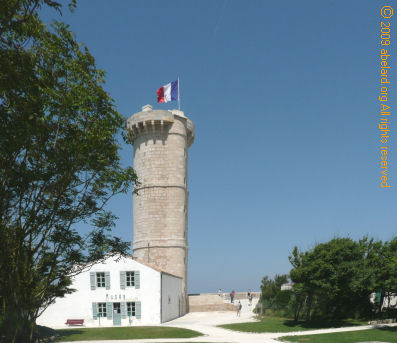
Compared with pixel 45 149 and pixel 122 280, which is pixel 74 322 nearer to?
pixel 122 280

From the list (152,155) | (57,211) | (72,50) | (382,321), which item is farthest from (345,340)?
(152,155)

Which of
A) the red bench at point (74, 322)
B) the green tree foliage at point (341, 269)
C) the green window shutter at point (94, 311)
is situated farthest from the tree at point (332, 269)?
the red bench at point (74, 322)

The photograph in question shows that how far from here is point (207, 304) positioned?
4319cm

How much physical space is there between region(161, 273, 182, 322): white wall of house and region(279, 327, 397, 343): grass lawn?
13860mm

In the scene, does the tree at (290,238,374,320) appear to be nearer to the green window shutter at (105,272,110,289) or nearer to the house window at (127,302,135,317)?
the house window at (127,302,135,317)

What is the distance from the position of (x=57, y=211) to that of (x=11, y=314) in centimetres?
373

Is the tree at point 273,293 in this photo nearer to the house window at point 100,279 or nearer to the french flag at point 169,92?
the house window at point 100,279

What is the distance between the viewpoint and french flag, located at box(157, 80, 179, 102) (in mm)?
42750

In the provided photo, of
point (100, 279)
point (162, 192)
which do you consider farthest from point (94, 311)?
point (162, 192)

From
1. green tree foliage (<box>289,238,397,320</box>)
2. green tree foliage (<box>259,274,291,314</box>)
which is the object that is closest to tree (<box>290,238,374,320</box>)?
green tree foliage (<box>289,238,397,320</box>)

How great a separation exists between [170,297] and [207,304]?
961cm

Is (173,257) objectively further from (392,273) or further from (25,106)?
(25,106)

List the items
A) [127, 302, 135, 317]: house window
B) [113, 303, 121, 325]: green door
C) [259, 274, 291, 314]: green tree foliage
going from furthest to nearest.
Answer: [259, 274, 291, 314]: green tree foliage, [127, 302, 135, 317]: house window, [113, 303, 121, 325]: green door

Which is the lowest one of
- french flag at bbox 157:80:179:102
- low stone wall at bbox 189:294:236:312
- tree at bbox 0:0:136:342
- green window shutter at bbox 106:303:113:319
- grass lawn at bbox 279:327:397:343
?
low stone wall at bbox 189:294:236:312
